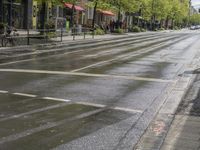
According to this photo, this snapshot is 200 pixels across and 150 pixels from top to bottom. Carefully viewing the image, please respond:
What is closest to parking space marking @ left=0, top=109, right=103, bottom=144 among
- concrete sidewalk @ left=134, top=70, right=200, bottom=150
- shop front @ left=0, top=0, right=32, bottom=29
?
concrete sidewalk @ left=134, top=70, right=200, bottom=150

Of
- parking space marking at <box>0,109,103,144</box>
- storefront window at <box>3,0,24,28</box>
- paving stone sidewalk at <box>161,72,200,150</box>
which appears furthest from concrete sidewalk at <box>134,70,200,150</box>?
storefront window at <box>3,0,24,28</box>

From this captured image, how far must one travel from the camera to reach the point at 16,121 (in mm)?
8219

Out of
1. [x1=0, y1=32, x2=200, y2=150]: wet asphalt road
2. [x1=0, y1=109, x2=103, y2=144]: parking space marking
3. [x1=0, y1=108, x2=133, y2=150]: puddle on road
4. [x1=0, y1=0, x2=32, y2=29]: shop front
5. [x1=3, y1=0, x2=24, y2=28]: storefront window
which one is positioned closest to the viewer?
[x1=0, y1=108, x2=133, y2=150]: puddle on road

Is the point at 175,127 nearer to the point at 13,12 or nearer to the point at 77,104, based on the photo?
the point at 77,104

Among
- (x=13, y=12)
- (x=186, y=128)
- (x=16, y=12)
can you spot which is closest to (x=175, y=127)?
(x=186, y=128)

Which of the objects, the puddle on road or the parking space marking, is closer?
the puddle on road

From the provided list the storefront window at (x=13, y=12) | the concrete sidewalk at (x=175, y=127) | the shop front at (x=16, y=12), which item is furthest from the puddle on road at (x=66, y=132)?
the storefront window at (x=13, y=12)

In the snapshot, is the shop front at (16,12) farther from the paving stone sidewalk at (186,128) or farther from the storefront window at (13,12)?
the paving stone sidewalk at (186,128)

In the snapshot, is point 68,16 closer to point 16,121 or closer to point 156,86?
point 156,86

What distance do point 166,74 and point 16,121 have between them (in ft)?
29.7

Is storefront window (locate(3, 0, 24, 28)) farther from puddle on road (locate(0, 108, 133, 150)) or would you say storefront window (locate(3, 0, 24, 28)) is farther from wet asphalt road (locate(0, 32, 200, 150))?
puddle on road (locate(0, 108, 133, 150))

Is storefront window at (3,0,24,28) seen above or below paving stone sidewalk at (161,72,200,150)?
above

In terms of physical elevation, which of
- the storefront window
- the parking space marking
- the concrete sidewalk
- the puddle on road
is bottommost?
the concrete sidewalk

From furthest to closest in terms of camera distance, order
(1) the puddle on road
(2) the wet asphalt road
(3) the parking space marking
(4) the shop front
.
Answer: (4) the shop front, (2) the wet asphalt road, (3) the parking space marking, (1) the puddle on road
